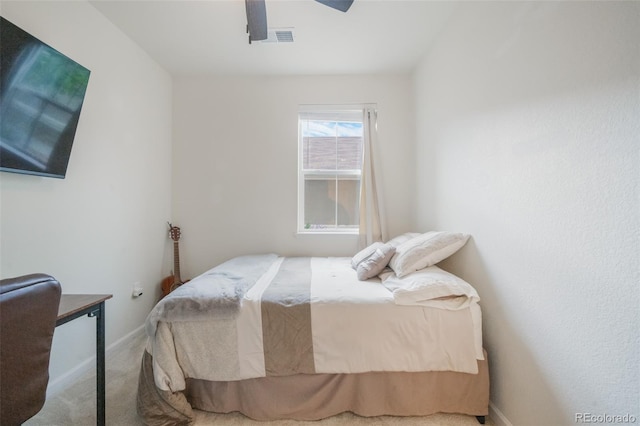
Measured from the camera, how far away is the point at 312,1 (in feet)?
5.84

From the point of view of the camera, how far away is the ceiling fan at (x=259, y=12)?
139 cm

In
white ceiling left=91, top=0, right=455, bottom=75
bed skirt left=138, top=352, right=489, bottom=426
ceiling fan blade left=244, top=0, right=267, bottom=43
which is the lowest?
bed skirt left=138, top=352, right=489, bottom=426

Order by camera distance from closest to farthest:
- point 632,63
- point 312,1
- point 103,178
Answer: point 632,63 → point 312,1 → point 103,178

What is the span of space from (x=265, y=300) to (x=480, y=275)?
132 centimetres

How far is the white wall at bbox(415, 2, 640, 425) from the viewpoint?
0.83 metres

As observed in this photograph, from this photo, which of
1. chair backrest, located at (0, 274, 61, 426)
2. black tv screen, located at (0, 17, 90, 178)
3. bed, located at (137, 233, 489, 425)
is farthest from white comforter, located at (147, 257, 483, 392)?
black tv screen, located at (0, 17, 90, 178)

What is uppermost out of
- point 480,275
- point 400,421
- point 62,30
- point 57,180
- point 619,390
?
point 62,30

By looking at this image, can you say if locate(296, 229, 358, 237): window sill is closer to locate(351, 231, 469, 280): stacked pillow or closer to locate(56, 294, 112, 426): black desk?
locate(351, 231, 469, 280): stacked pillow

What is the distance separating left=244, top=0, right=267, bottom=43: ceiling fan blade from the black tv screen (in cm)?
111

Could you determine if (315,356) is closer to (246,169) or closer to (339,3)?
(339,3)

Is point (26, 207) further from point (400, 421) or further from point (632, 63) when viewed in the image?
point (632, 63)

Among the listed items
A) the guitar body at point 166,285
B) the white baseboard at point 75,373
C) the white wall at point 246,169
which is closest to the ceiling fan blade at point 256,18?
the white wall at point 246,169

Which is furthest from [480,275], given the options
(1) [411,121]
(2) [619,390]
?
(1) [411,121]

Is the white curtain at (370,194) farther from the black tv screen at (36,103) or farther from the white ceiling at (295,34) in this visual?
the black tv screen at (36,103)
